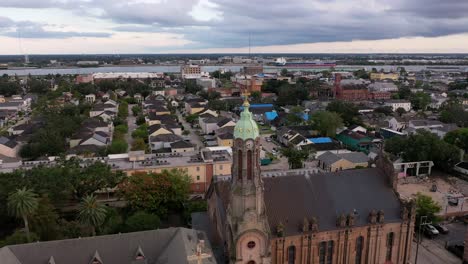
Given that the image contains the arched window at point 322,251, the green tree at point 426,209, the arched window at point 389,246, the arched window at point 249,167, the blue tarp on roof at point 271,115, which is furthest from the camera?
the blue tarp on roof at point 271,115

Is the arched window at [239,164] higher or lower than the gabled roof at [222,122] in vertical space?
higher

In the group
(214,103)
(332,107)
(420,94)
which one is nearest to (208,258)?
(332,107)

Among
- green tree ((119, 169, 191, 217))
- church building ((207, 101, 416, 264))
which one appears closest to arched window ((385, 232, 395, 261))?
church building ((207, 101, 416, 264))

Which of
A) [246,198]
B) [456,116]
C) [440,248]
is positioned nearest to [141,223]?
[246,198]

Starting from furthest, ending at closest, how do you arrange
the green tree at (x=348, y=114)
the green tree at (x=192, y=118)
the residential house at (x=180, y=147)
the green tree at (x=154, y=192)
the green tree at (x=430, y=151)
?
the green tree at (x=192, y=118)
the green tree at (x=348, y=114)
the residential house at (x=180, y=147)
the green tree at (x=430, y=151)
the green tree at (x=154, y=192)

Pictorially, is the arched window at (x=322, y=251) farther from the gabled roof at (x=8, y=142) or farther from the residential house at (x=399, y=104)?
the residential house at (x=399, y=104)

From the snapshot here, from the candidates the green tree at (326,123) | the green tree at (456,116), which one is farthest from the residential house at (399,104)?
the green tree at (326,123)

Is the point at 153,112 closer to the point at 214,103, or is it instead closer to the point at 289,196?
the point at 214,103

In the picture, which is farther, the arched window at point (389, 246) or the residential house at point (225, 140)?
the residential house at point (225, 140)
